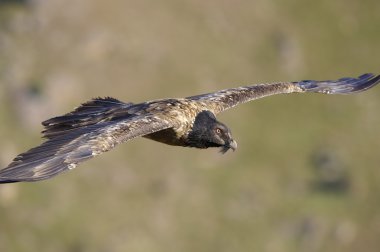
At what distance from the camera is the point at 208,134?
20.7 meters

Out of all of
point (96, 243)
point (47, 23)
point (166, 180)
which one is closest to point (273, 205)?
point (166, 180)

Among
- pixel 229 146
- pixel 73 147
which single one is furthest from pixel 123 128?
pixel 229 146

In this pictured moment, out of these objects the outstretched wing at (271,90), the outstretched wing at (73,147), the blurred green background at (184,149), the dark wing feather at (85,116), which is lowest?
the outstretched wing at (73,147)

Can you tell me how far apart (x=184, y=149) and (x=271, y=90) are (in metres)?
28.9

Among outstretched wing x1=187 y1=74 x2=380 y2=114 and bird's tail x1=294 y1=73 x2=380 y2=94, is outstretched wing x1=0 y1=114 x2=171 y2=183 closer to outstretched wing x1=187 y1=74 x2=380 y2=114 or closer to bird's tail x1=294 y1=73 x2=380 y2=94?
outstretched wing x1=187 y1=74 x2=380 y2=114

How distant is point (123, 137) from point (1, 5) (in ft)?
126

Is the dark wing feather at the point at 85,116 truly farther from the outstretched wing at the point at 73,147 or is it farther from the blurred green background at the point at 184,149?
the blurred green background at the point at 184,149

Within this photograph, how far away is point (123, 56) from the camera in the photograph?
179 ft

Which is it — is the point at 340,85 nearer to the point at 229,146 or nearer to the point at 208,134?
the point at 229,146

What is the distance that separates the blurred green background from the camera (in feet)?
161

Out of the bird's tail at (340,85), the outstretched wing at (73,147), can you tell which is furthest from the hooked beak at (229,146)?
the bird's tail at (340,85)

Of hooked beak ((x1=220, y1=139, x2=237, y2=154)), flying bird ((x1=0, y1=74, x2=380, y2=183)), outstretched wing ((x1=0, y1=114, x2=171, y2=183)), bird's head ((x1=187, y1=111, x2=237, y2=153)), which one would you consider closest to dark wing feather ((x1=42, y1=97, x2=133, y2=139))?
flying bird ((x1=0, y1=74, x2=380, y2=183))

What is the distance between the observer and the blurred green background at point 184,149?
4903cm

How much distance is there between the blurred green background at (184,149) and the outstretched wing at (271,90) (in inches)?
979
